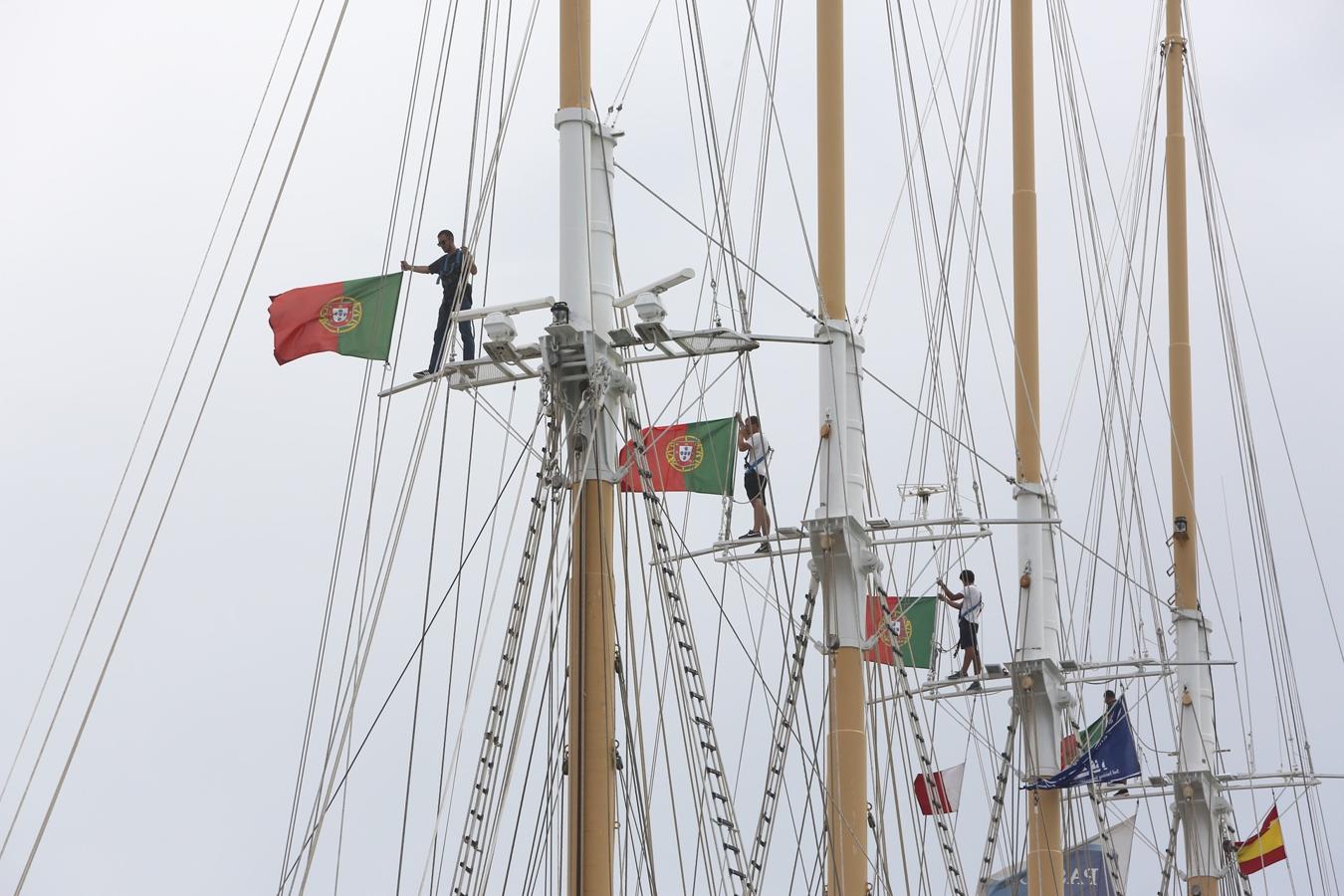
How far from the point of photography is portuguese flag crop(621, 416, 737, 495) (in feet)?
98.0

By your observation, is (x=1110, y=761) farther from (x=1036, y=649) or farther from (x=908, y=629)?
(x=908, y=629)

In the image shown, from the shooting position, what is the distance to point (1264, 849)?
4791 cm

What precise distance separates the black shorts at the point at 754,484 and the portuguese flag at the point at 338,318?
22.4 feet

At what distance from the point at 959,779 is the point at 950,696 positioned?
161 centimetres

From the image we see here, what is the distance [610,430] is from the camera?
23.1 metres

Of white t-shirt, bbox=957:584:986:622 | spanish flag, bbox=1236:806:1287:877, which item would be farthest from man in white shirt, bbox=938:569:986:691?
spanish flag, bbox=1236:806:1287:877

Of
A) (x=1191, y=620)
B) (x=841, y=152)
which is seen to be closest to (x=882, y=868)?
(x=841, y=152)

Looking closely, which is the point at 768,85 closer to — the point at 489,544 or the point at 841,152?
the point at 841,152

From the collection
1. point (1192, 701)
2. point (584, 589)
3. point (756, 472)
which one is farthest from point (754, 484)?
point (1192, 701)

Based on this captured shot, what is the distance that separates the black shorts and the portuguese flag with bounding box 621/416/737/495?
1.03 m

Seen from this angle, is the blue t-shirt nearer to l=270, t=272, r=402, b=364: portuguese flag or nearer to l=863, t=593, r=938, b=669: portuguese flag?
l=270, t=272, r=402, b=364: portuguese flag

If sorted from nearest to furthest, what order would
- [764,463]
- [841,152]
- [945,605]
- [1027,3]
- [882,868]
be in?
[882,868] → [764,463] → [841,152] → [945,605] → [1027,3]

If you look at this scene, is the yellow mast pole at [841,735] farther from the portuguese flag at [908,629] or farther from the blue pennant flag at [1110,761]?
the blue pennant flag at [1110,761]

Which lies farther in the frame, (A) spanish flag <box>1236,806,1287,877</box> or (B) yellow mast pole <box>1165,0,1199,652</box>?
(A) spanish flag <box>1236,806,1287,877</box>
